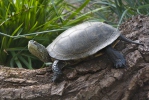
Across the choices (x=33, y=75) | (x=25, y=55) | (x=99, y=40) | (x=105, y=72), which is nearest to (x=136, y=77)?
(x=105, y=72)

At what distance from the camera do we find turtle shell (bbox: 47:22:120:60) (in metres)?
1.77

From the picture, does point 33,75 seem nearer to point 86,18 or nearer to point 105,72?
point 105,72

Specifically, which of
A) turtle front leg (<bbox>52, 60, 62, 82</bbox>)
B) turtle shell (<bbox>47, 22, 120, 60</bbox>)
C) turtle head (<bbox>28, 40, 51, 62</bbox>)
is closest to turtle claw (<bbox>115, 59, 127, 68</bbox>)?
turtle shell (<bbox>47, 22, 120, 60</bbox>)

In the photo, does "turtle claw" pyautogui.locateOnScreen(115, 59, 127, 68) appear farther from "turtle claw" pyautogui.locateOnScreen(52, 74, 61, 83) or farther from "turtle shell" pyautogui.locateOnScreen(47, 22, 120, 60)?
"turtle claw" pyautogui.locateOnScreen(52, 74, 61, 83)

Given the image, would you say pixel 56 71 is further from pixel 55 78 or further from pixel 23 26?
pixel 23 26

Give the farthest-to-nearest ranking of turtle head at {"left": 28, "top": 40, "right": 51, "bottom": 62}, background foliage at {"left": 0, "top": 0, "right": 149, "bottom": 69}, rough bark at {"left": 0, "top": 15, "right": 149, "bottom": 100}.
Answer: background foliage at {"left": 0, "top": 0, "right": 149, "bottom": 69}, turtle head at {"left": 28, "top": 40, "right": 51, "bottom": 62}, rough bark at {"left": 0, "top": 15, "right": 149, "bottom": 100}

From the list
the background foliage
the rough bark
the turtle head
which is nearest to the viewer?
the rough bark

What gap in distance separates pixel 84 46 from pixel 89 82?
0.74ft

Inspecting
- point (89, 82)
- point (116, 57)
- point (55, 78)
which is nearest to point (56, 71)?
point (55, 78)

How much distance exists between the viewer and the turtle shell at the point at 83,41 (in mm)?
1771

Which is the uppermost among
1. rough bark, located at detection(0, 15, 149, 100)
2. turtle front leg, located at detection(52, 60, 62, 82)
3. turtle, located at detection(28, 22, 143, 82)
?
turtle, located at detection(28, 22, 143, 82)

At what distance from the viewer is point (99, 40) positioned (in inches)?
70.5

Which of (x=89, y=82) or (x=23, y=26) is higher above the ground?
(x=23, y=26)

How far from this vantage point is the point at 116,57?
1.75m
